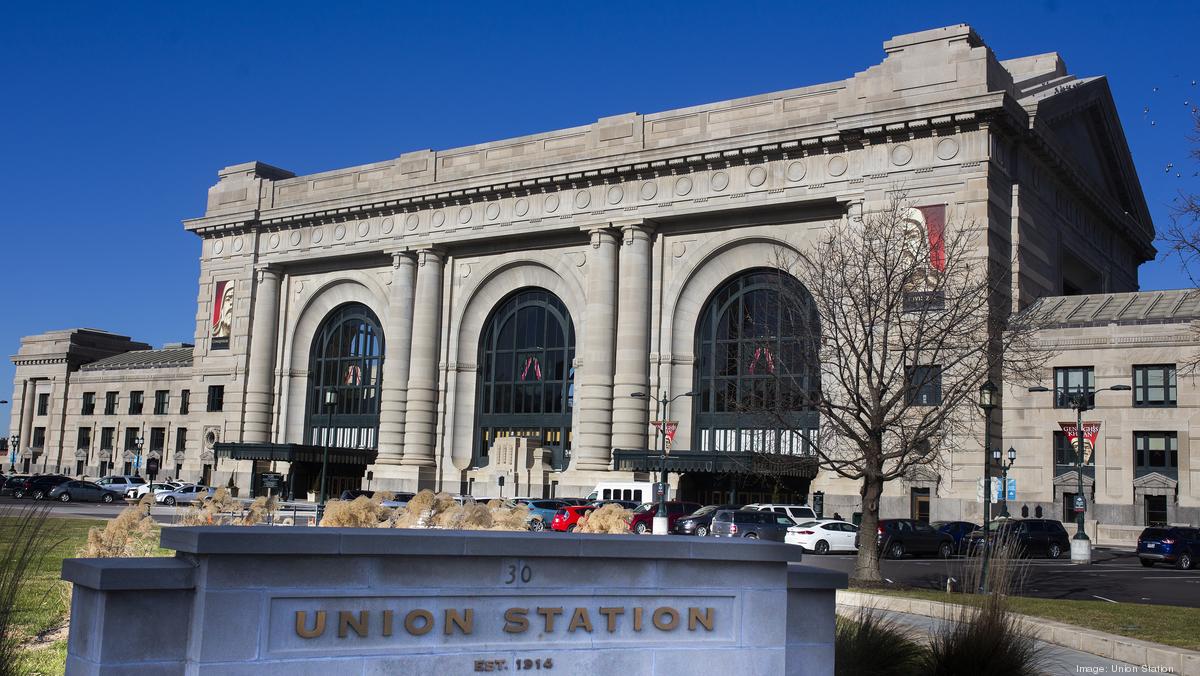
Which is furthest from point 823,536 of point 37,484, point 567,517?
point 37,484

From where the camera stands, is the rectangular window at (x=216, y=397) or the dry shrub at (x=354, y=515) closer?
the dry shrub at (x=354, y=515)

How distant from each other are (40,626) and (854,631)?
10352 millimetres

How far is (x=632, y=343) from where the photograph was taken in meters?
60.9

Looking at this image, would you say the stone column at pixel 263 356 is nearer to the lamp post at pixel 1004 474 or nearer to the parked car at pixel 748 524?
the parked car at pixel 748 524

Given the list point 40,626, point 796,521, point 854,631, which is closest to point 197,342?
point 796,521

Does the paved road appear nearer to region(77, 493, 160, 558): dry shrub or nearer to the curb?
the curb

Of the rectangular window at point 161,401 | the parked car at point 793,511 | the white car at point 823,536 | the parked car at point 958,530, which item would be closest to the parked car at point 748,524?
the white car at point 823,536

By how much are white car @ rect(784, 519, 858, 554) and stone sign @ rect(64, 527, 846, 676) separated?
32.3m

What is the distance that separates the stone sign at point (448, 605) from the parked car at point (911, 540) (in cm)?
3130

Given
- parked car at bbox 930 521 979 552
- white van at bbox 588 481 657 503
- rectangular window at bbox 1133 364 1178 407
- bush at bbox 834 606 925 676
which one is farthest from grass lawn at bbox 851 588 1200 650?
white van at bbox 588 481 657 503

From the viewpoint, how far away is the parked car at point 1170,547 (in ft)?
127

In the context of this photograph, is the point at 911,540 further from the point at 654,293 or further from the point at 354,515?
the point at 354,515

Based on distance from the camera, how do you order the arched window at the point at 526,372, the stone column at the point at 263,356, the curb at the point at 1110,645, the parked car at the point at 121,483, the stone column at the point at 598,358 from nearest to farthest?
1. the curb at the point at 1110,645
2. the stone column at the point at 598,358
3. the arched window at the point at 526,372
4. the parked car at the point at 121,483
5. the stone column at the point at 263,356

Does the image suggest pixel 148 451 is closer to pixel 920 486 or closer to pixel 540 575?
pixel 920 486
